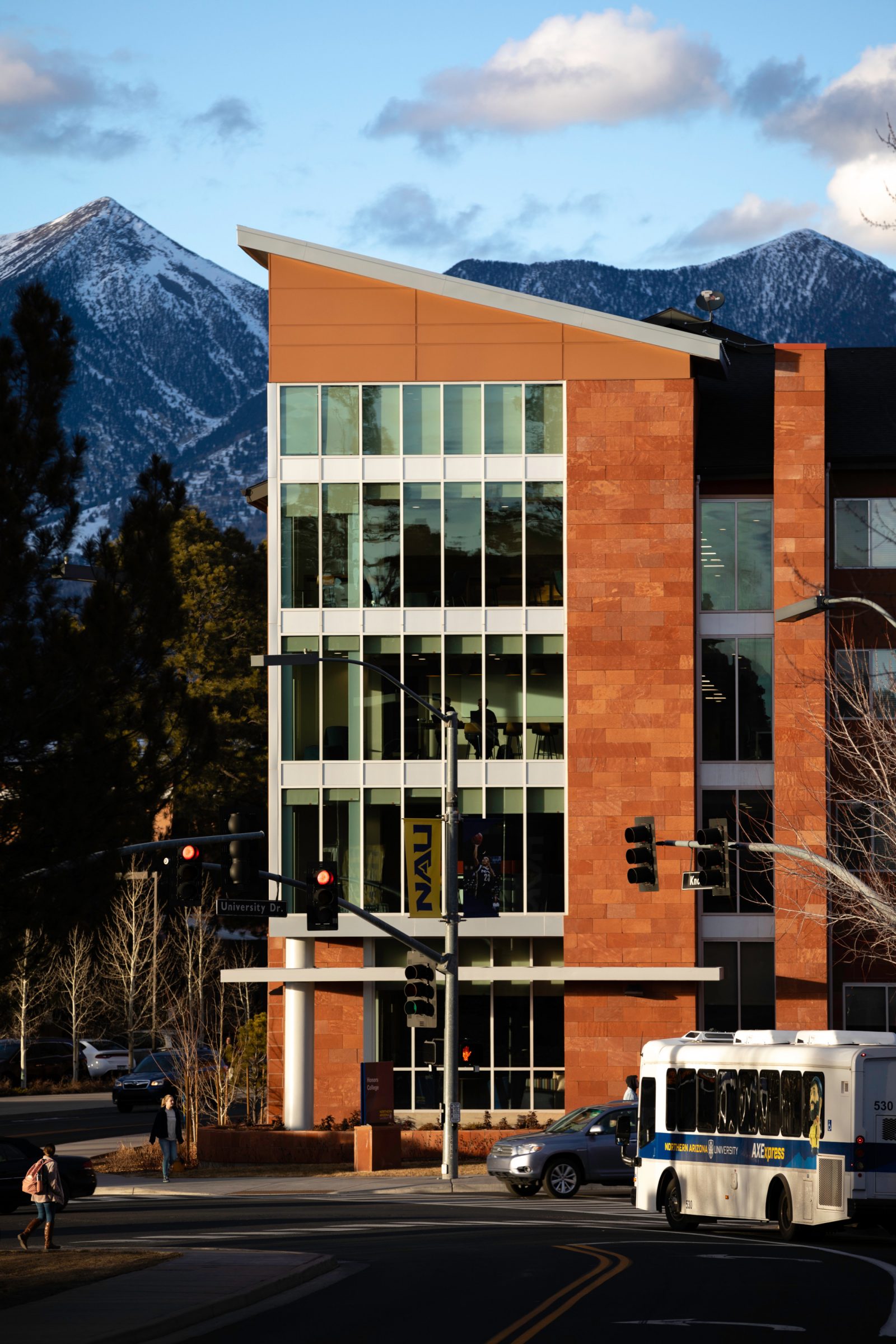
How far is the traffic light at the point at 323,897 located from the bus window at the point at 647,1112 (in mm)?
6254

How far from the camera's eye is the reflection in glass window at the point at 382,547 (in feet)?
147

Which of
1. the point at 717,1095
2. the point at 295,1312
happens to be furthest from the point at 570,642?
the point at 295,1312

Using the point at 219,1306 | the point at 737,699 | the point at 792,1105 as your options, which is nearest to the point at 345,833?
the point at 737,699

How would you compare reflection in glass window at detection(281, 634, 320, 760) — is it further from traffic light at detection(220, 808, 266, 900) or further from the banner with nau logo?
traffic light at detection(220, 808, 266, 900)

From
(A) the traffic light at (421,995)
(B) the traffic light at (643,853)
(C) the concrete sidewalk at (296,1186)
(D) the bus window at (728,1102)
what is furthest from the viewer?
(A) the traffic light at (421,995)

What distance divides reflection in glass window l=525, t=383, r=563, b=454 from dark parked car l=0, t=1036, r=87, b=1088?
37722 millimetres

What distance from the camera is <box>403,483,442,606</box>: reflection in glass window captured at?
44.7 m

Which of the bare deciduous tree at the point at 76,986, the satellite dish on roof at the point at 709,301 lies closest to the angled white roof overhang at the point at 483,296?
the satellite dish on roof at the point at 709,301

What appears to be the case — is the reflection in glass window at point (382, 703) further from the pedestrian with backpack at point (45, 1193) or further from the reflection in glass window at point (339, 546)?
the pedestrian with backpack at point (45, 1193)

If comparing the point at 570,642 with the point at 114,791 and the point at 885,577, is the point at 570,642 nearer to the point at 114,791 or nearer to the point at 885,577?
the point at 885,577

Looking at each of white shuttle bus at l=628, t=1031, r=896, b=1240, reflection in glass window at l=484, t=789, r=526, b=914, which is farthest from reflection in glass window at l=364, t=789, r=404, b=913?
white shuttle bus at l=628, t=1031, r=896, b=1240

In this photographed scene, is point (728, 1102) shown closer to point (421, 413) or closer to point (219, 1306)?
point (219, 1306)

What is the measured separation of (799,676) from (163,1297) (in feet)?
96.5

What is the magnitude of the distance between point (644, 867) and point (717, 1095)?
14.7ft
